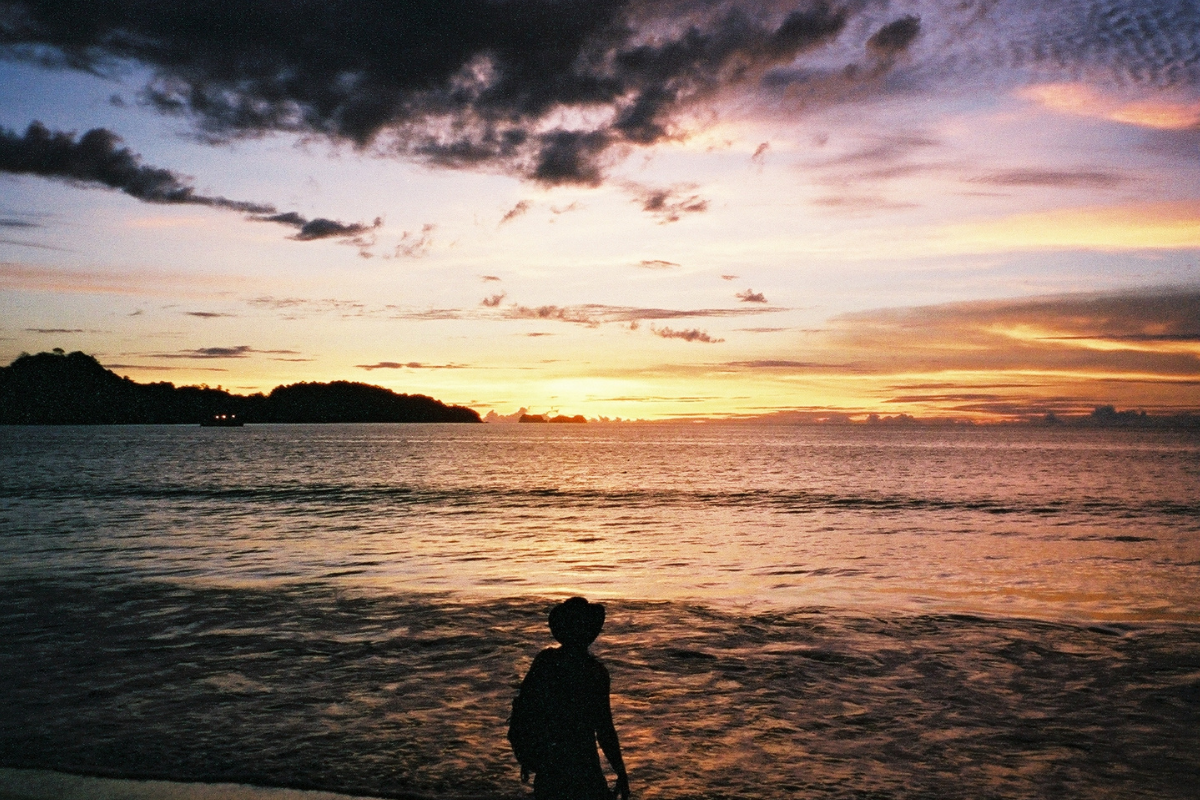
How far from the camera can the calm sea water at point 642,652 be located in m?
8.14

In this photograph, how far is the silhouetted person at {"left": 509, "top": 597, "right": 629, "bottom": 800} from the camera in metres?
4.88

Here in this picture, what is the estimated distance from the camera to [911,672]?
11.6 m

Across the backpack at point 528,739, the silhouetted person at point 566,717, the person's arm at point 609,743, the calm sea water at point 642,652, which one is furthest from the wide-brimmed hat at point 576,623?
the calm sea water at point 642,652

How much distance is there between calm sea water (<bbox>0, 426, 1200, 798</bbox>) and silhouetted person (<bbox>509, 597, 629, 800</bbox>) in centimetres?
298

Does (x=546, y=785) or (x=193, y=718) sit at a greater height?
(x=546, y=785)

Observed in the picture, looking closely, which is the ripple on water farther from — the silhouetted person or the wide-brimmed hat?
the wide-brimmed hat

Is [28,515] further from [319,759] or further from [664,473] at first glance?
[664,473]

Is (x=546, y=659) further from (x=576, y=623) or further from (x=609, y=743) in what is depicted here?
(x=609, y=743)

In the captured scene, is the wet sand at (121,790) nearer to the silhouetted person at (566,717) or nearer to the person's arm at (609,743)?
the silhouetted person at (566,717)

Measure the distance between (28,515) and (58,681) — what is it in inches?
1185

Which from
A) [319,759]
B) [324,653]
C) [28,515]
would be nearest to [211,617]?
[324,653]

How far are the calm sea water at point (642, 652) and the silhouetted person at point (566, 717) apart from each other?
2.98m

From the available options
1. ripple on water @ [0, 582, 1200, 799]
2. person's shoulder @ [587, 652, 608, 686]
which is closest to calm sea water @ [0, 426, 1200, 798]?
ripple on water @ [0, 582, 1200, 799]

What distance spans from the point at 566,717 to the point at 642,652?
806cm
